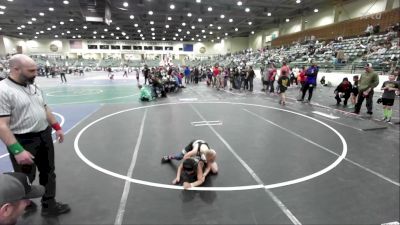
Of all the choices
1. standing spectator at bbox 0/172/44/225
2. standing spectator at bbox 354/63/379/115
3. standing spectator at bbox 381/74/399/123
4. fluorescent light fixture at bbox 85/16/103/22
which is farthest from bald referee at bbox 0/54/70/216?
fluorescent light fixture at bbox 85/16/103/22

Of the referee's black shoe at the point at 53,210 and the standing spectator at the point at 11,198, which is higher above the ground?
the standing spectator at the point at 11,198

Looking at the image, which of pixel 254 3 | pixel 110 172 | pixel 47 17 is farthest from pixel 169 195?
pixel 47 17

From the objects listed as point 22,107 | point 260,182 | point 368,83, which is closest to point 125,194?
point 22,107

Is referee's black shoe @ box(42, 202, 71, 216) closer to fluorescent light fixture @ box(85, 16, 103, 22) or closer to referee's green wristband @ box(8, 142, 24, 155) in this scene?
referee's green wristband @ box(8, 142, 24, 155)

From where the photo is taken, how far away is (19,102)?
288cm

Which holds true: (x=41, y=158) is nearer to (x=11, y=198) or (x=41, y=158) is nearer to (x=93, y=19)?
(x=11, y=198)

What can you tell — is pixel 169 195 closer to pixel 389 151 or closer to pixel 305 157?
pixel 305 157

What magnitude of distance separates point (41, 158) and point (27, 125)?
1.74ft

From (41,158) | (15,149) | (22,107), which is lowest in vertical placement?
(41,158)

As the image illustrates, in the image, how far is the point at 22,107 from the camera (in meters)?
2.92

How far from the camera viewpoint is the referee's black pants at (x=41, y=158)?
A: 3021 millimetres

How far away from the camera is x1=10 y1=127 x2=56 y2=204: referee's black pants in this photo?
3.02 metres

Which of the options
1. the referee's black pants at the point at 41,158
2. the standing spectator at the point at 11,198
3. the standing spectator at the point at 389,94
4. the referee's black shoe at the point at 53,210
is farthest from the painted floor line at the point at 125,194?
the standing spectator at the point at 389,94

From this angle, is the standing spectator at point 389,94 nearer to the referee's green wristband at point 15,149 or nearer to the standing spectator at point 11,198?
the referee's green wristband at point 15,149
